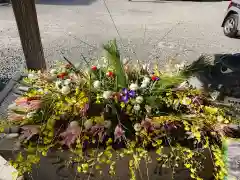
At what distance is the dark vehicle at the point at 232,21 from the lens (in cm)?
594

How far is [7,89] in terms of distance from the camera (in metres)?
3.25

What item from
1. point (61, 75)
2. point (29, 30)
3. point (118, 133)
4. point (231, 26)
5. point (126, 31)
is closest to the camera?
point (118, 133)

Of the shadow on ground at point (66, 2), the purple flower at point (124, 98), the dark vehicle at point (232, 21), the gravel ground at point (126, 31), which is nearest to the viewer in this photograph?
the purple flower at point (124, 98)

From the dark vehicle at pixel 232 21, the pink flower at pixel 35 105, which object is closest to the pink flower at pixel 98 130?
the pink flower at pixel 35 105

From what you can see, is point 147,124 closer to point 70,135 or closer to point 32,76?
point 70,135

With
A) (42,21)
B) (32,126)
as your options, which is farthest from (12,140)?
(42,21)

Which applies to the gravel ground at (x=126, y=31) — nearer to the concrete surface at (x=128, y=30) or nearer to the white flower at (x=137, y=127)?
the concrete surface at (x=128, y=30)

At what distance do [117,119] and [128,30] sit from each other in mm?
4766

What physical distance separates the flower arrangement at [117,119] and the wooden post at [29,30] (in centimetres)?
134

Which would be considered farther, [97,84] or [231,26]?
[231,26]

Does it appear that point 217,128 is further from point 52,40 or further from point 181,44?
point 52,40

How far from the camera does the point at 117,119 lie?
1.96 metres

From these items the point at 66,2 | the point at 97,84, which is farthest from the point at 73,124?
the point at 66,2

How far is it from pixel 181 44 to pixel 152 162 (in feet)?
13.9
